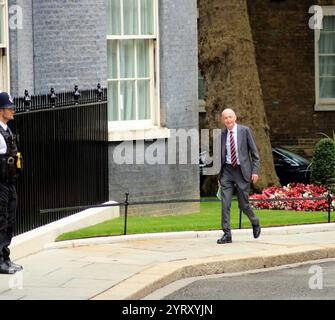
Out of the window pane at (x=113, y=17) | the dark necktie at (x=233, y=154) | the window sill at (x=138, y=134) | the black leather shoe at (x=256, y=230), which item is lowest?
the black leather shoe at (x=256, y=230)

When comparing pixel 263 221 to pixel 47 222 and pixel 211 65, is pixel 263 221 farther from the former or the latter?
pixel 211 65

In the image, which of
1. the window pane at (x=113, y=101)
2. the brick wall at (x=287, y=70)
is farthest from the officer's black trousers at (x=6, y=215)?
the brick wall at (x=287, y=70)

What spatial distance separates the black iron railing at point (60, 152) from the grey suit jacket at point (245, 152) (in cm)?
216

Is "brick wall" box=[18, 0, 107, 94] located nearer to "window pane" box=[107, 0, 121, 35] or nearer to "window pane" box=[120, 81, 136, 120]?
"window pane" box=[107, 0, 121, 35]

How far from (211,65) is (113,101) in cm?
591

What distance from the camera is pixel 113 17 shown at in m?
18.6

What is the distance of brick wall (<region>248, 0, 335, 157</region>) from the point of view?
32.6m

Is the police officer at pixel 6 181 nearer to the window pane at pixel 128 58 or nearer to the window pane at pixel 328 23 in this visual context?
the window pane at pixel 128 58

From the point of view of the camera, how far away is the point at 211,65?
24.2m

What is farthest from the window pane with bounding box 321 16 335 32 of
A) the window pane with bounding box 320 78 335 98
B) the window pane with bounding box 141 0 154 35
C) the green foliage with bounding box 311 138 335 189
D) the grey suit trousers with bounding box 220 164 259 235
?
the grey suit trousers with bounding box 220 164 259 235

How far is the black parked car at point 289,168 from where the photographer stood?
→ 27125 mm

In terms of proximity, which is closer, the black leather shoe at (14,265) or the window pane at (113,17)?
the black leather shoe at (14,265)

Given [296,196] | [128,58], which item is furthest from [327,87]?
[128,58]

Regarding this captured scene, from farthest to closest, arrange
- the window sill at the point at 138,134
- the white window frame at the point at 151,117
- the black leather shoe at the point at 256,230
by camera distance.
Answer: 1. the white window frame at the point at 151,117
2. the window sill at the point at 138,134
3. the black leather shoe at the point at 256,230
